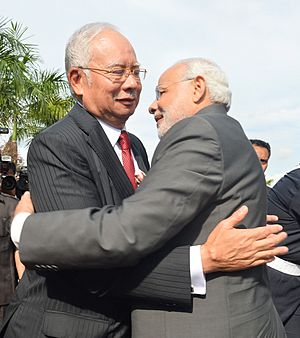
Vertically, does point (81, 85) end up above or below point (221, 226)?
above

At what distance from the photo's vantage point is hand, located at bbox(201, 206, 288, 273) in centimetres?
188

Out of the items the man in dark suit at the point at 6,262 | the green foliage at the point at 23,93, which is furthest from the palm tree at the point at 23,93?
the man in dark suit at the point at 6,262

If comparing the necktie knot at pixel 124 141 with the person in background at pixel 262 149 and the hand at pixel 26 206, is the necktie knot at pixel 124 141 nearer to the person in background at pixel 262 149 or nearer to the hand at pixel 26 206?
the hand at pixel 26 206

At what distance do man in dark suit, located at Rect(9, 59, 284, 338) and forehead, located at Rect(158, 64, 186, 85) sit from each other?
0.27 feet

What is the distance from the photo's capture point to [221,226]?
6.19 feet

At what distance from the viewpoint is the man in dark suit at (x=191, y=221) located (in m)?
1.80

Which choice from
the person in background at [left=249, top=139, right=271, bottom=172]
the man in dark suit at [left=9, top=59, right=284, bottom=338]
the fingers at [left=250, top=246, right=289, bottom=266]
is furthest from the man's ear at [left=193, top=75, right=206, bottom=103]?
the person in background at [left=249, top=139, right=271, bottom=172]

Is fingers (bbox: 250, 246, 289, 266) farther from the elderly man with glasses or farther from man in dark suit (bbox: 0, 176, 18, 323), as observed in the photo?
man in dark suit (bbox: 0, 176, 18, 323)

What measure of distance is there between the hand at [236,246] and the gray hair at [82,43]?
0.84m

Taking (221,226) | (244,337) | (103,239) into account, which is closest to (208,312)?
(244,337)

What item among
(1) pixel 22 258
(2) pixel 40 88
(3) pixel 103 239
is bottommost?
(2) pixel 40 88

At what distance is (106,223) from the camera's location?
1.81 m

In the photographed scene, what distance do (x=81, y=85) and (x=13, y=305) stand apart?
89 cm

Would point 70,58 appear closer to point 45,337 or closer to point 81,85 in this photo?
point 81,85
